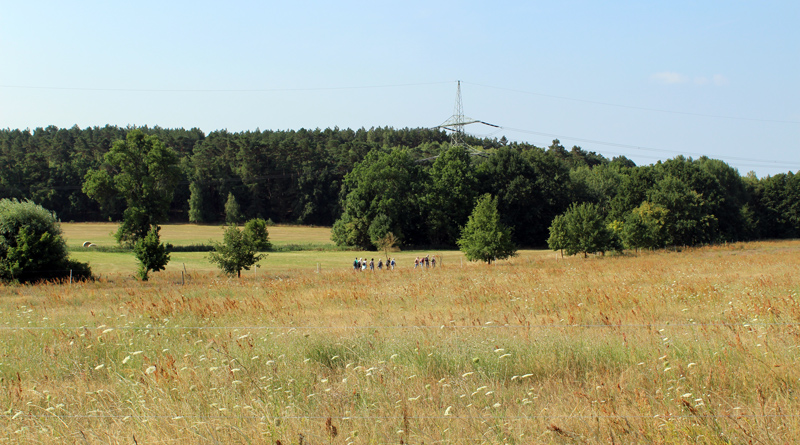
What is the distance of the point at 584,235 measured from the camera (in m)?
46.3

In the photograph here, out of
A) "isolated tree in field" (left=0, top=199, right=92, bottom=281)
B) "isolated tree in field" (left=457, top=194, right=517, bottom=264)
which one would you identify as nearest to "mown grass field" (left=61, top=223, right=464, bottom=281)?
"isolated tree in field" (left=0, top=199, right=92, bottom=281)

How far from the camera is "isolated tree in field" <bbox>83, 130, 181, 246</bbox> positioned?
56969mm

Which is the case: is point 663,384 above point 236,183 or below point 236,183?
below

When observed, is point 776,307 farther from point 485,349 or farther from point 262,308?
point 262,308

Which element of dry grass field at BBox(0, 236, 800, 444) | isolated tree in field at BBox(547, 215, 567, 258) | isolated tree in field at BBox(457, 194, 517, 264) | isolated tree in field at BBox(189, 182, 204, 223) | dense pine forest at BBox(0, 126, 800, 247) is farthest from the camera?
isolated tree in field at BBox(189, 182, 204, 223)

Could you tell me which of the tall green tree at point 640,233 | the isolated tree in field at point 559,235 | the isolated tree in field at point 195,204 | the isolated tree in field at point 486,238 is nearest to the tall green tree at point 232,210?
the isolated tree in field at point 195,204

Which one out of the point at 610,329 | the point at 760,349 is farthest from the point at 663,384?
the point at 610,329

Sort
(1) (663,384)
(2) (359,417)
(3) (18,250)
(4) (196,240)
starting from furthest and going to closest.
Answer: (4) (196,240)
(3) (18,250)
(1) (663,384)
(2) (359,417)

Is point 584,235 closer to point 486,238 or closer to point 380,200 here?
point 486,238

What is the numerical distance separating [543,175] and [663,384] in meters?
82.9

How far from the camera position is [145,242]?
3222cm

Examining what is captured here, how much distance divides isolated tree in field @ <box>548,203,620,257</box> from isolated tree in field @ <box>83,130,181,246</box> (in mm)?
43915

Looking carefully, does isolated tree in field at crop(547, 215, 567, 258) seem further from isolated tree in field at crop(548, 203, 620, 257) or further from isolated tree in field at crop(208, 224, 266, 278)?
isolated tree in field at crop(208, 224, 266, 278)

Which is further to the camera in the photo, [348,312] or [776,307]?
[348,312]
